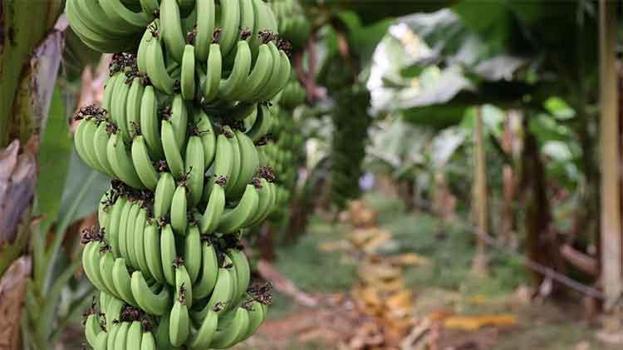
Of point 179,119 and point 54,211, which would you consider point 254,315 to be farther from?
point 54,211

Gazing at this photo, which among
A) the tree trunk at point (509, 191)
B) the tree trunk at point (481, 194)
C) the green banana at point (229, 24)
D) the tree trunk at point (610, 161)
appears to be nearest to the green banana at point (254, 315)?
the green banana at point (229, 24)

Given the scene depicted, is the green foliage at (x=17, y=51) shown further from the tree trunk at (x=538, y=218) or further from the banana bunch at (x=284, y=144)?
the tree trunk at (x=538, y=218)

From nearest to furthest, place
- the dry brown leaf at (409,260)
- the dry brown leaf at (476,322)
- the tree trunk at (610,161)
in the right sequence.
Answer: the tree trunk at (610,161)
the dry brown leaf at (476,322)
the dry brown leaf at (409,260)

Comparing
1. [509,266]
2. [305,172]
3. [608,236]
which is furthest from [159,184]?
[509,266]

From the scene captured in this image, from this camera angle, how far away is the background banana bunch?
32.7 inches

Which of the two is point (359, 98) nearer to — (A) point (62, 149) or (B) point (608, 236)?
(B) point (608, 236)

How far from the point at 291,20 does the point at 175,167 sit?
1.18 metres

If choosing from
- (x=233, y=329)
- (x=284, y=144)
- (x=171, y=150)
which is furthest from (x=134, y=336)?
(x=284, y=144)

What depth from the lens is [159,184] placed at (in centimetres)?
83

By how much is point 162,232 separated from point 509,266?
4.58m

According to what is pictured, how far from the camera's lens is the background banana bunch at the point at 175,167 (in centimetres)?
83

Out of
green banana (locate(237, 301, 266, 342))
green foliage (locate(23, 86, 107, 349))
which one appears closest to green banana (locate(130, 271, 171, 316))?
green banana (locate(237, 301, 266, 342))

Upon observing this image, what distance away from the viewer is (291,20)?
6.36ft

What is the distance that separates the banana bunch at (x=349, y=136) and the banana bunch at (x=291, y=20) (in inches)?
33.8
